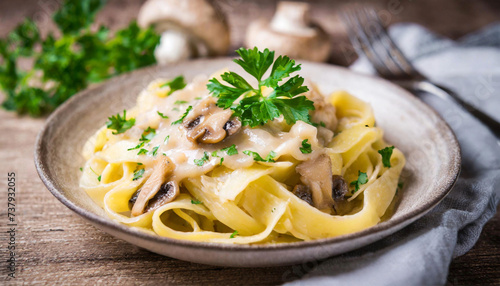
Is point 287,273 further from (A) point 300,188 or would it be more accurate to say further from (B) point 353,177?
(B) point 353,177

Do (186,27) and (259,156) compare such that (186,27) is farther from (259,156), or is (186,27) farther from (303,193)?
(303,193)

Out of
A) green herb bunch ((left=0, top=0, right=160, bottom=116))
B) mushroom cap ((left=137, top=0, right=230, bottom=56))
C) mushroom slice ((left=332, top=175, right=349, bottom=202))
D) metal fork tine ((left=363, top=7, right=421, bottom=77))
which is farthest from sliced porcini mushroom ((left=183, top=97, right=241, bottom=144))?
metal fork tine ((left=363, top=7, right=421, bottom=77))

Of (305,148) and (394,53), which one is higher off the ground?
(305,148)

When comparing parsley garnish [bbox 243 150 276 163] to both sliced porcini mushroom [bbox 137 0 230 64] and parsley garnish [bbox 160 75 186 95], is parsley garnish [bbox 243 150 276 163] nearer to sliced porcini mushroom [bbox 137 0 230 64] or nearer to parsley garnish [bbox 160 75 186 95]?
parsley garnish [bbox 160 75 186 95]

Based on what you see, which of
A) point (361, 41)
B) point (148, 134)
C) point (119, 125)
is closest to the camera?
point (148, 134)

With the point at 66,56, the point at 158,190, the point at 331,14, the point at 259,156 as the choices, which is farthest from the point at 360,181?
the point at 331,14

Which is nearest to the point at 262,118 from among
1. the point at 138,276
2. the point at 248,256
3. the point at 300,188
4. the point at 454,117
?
the point at 300,188

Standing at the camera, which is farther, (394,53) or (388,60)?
(394,53)
